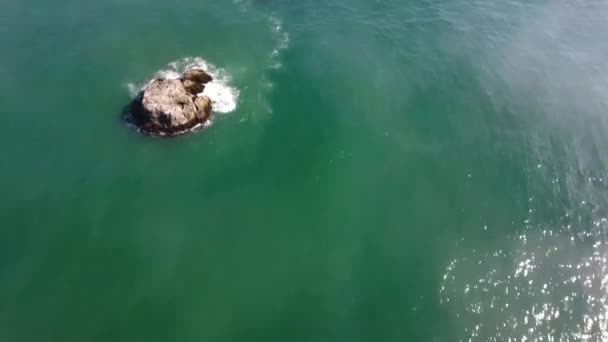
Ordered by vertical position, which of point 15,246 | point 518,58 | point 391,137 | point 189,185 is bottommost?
point 15,246

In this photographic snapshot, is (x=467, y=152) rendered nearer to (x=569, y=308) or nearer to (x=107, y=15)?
(x=569, y=308)

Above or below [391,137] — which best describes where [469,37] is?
above

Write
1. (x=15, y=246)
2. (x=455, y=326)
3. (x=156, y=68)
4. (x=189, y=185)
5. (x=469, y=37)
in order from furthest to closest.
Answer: (x=469, y=37) → (x=156, y=68) → (x=189, y=185) → (x=15, y=246) → (x=455, y=326)

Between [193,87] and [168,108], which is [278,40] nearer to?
[193,87]

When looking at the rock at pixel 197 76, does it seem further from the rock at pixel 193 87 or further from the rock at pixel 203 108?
the rock at pixel 203 108

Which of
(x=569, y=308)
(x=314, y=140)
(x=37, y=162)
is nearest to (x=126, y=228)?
(x=37, y=162)

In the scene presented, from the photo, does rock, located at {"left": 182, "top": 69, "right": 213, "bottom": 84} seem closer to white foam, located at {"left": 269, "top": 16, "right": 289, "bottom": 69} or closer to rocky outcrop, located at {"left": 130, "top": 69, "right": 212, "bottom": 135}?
rocky outcrop, located at {"left": 130, "top": 69, "right": 212, "bottom": 135}

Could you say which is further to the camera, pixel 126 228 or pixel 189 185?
pixel 189 185

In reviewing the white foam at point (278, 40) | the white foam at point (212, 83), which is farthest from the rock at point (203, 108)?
the white foam at point (278, 40)
